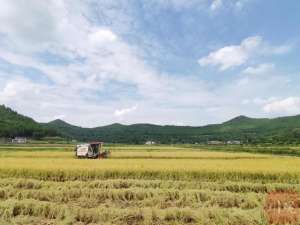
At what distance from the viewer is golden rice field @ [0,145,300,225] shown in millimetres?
12281

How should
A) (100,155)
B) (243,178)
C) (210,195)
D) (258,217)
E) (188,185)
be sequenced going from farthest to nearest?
(100,155)
(243,178)
(188,185)
(210,195)
(258,217)

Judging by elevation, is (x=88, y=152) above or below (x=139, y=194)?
above

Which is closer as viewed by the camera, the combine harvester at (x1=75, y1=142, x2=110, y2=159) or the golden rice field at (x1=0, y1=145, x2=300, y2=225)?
the golden rice field at (x1=0, y1=145, x2=300, y2=225)

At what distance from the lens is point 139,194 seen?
1566cm

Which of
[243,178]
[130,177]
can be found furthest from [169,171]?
[243,178]

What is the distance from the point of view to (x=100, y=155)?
37.0m

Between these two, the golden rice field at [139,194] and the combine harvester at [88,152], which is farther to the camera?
the combine harvester at [88,152]

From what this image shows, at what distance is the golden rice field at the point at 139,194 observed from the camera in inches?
484

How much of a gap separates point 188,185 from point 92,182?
16.1 feet

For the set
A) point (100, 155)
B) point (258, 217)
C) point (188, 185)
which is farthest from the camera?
point (100, 155)

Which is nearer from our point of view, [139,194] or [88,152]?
[139,194]

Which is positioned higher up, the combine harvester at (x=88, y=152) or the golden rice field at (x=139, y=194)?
the combine harvester at (x=88, y=152)

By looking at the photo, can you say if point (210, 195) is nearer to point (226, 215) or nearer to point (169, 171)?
point (226, 215)

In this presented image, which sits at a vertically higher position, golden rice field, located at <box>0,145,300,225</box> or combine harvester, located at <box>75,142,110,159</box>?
combine harvester, located at <box>75,142,110,159</box>
